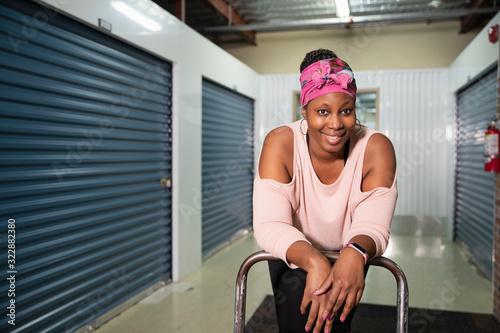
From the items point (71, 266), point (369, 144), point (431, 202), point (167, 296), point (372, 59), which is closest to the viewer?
point (369, 144)

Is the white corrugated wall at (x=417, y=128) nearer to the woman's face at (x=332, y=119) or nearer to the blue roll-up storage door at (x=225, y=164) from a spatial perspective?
the blue roll-up storage door at (x=225, y=164)

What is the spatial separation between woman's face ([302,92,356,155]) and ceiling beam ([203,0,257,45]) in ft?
15.0

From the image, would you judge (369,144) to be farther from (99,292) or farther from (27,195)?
(99,292)

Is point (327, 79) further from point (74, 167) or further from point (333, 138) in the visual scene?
point (74, 167)

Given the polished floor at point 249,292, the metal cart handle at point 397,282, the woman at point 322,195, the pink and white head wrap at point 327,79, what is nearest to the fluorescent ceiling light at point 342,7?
the polished floor at point 249,292

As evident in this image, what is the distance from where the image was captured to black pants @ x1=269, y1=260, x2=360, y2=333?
4.89 ft

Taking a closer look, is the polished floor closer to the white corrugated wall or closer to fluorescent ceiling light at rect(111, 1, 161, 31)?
the white corrugated wall

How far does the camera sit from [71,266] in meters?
2.75

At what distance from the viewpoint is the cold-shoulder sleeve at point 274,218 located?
126 centimetres

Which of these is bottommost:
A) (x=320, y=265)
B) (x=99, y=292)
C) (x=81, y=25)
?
(x=99, y=292)

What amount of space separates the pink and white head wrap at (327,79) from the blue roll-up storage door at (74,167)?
1742 millimetres

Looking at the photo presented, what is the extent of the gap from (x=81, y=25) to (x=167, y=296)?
2.32 m

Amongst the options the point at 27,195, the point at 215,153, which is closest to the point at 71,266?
the point at 27,195

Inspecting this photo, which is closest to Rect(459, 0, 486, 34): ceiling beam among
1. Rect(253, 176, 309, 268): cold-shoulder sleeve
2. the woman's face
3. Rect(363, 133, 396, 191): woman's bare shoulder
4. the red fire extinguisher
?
the red fire extinguisher
